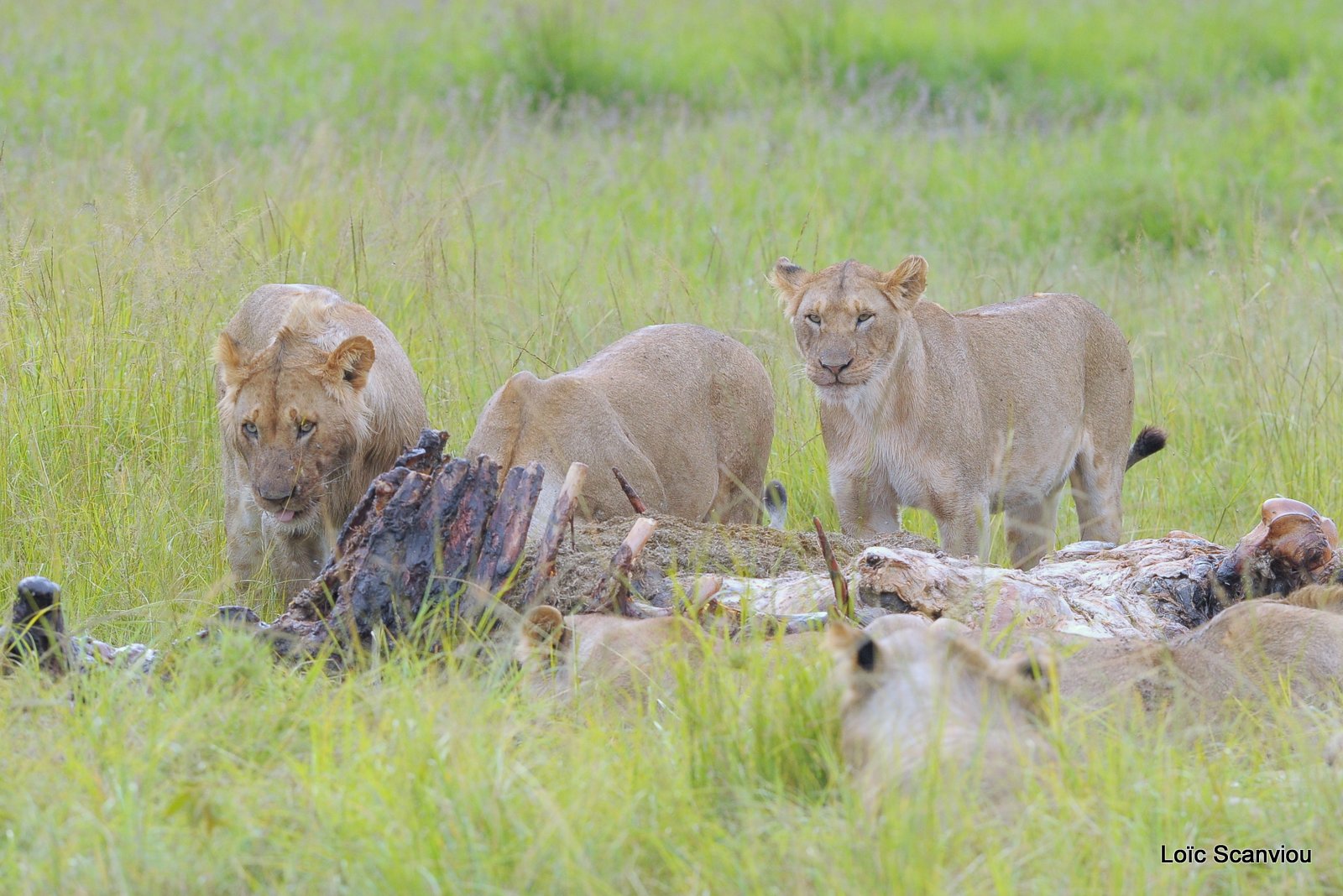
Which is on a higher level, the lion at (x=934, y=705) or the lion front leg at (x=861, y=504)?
the lion at (x=934, y=705)

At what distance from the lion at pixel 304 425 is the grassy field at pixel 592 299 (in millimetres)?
355

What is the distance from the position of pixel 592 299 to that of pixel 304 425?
3744 mm

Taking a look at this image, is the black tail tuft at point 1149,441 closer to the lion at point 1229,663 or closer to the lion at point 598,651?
the lion at point 1229,663

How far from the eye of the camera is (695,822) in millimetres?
2686

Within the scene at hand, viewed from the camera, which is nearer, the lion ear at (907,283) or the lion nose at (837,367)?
the lion nose at (837,367)

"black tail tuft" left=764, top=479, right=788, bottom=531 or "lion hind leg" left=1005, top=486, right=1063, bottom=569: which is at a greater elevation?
"black tail tuft" left=764, top=479, right=788, bottom=531

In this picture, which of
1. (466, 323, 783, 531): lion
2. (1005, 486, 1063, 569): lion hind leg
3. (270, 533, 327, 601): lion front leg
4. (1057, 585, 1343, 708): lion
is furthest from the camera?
(1005, 486, 1063, 569): lion hind leg

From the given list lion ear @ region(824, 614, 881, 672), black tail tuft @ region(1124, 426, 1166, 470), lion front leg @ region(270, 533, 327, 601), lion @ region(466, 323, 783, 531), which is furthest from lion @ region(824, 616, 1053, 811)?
black tail tuft @ region(1124, 426, 1166, 470)

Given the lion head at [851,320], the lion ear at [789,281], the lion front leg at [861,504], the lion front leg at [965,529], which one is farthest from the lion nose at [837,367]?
the lion front leg at [965,529]

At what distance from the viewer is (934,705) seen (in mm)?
2893

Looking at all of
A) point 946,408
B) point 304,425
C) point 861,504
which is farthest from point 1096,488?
point 304,425

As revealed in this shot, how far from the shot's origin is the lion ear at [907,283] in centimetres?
565

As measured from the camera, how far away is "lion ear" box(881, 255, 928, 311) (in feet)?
18.5

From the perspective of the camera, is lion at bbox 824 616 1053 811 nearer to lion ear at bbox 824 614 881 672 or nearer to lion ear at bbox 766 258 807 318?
lion ear at bbox 824 614 881 672
